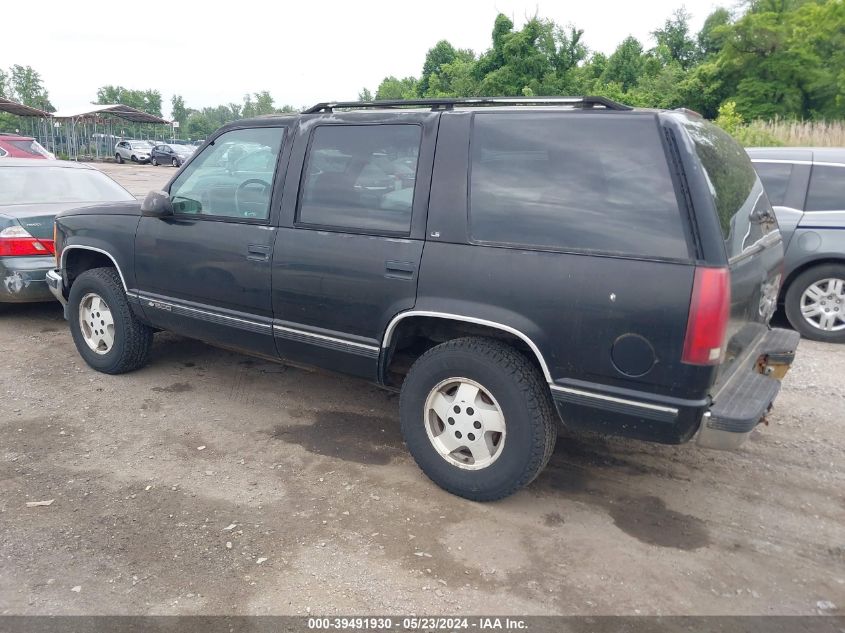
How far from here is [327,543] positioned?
3.22m

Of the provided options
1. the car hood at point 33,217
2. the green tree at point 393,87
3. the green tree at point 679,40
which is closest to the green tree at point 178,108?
the green tree at point 393,87

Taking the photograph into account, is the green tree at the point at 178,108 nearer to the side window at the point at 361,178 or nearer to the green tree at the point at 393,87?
the green tree at the point at 393,87

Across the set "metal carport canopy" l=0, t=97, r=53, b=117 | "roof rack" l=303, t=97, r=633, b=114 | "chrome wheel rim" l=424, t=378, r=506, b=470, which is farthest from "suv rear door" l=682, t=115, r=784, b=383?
"metal carport canopy" l=0, t=97, r=53, b=117

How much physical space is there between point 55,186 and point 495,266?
19.5 ft

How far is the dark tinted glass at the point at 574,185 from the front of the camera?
2957 millimetres

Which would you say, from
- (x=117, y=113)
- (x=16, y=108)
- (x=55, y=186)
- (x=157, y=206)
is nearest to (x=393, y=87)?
(x=117, y=113)

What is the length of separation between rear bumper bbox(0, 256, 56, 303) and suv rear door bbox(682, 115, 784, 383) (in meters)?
5.70

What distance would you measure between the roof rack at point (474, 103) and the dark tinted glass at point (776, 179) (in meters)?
4.05

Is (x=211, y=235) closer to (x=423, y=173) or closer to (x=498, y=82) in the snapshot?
(x=423, y=173)

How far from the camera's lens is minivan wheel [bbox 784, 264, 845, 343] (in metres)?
6.40

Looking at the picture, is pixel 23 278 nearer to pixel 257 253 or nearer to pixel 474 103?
pixel 257 253

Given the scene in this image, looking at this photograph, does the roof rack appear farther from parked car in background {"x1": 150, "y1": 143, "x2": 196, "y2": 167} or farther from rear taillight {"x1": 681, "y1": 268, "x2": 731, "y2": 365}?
parked car in background {"x1": 150, "y1": 143, "x2": 196, "y2": 167}

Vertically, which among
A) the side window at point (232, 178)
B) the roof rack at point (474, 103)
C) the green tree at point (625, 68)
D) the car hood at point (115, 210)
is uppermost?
the green tree at point (625, 68)

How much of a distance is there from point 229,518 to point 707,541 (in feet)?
7.53
